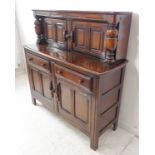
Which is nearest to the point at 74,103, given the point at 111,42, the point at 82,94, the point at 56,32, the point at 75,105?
the point at 75,105

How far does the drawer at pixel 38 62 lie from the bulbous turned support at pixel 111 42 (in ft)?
2.18

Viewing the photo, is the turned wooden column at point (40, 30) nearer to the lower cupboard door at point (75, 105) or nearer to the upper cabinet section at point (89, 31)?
the upper cabinet section at point (89, 31)

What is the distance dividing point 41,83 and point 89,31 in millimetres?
875

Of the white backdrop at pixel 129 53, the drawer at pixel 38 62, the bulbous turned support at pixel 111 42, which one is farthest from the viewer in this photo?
the drawer at pixel 38 62

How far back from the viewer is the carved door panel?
182 cm

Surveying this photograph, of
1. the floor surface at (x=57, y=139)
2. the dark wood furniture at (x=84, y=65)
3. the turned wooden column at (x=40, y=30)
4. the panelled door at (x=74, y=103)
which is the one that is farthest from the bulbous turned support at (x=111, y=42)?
the turned wooden column at (x=40, y=30)

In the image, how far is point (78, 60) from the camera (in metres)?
1.51

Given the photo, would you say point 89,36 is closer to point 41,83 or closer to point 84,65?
point 84,65

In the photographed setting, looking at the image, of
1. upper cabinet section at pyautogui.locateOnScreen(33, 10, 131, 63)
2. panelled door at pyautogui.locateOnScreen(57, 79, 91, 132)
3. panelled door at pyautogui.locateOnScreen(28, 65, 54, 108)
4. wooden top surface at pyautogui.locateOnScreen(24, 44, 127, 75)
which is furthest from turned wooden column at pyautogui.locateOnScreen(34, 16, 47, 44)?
panelled door at pyautogui.locateOnScreen(57, 79, 91, 132)

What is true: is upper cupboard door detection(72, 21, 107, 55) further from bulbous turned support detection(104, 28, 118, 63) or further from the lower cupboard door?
the lower cupboard door

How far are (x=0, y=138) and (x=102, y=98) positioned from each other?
0.97 meters

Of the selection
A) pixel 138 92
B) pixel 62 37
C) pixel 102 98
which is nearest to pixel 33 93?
pixel 62 37

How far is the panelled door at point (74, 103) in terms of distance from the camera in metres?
1.47
